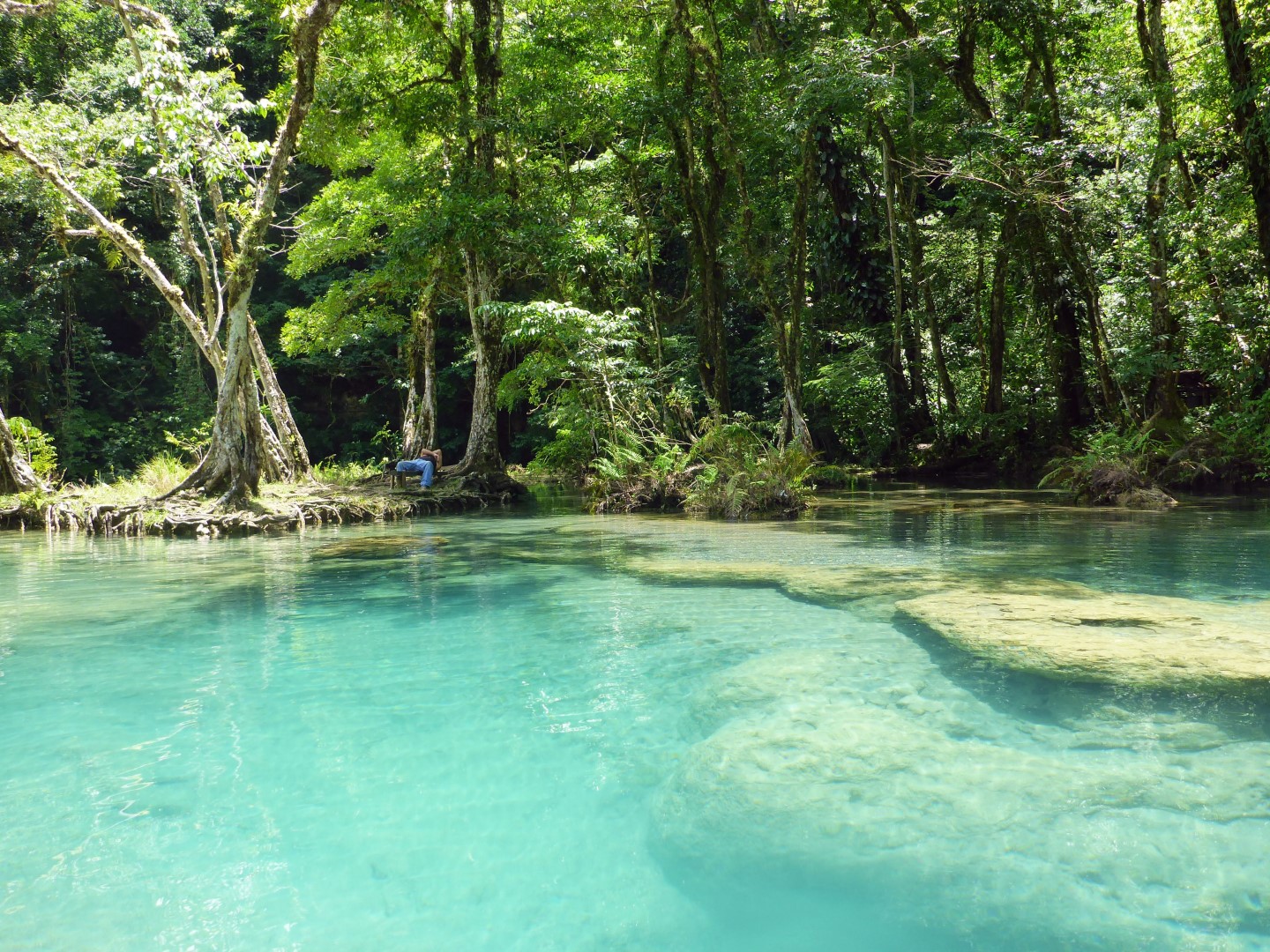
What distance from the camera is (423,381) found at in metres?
21.5

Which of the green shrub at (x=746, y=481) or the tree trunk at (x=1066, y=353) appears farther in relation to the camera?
the tree trunk at (x=1066, y=353)

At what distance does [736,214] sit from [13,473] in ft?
49.2

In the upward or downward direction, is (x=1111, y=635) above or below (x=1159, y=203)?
below

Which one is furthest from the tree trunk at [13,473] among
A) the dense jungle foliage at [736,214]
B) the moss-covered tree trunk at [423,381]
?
the moss-covered tree trunk at [423,381]

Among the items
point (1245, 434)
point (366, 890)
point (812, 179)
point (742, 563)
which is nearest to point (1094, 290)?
point (1245, 434)

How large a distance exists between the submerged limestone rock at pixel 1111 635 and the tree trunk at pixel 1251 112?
25.8 ft

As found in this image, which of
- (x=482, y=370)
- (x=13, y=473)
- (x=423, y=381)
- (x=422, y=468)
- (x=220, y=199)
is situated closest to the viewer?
(x=13, y=473)

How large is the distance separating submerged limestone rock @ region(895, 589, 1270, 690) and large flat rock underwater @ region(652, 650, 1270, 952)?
520 mm

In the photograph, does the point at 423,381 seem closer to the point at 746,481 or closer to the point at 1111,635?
the point at 746,481

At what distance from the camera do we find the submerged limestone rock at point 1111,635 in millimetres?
3742

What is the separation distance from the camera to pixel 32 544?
36.7ft

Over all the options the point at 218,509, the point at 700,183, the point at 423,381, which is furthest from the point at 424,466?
the point at 700,183

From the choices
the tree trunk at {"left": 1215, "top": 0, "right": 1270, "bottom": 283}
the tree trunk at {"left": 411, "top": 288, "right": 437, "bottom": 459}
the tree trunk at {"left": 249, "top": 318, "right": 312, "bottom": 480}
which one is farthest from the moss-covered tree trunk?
the tree trunk at {"left": 1215, "top": 0, "right": 1270, "bottom": 283}

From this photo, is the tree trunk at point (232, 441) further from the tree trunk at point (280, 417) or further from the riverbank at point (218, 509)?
the tree trunk at point (280, 417)
